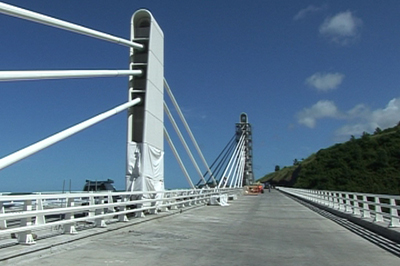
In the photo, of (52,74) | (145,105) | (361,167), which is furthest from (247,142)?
(52,74)

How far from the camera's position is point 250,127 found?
83375mm

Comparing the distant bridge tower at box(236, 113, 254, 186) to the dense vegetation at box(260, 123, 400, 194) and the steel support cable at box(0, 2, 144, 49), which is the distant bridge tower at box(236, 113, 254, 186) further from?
the steel support cable at box(0, 2, 144, 49)

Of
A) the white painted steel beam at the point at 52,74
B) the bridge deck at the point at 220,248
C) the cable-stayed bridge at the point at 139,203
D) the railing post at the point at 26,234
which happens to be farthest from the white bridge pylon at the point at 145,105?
the railing post at the point at 26,234

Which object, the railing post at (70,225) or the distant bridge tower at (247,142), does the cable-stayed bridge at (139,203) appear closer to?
the railing post at (70,225)

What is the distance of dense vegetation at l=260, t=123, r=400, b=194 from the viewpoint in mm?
70812

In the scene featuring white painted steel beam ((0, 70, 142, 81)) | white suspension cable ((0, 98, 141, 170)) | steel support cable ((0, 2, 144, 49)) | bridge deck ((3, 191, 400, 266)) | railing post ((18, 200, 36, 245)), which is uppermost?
steel support cable ((0, 2, 144, 49))

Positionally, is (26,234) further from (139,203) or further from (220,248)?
(139,203)

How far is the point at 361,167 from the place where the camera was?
79562 mm

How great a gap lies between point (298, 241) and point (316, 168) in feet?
278

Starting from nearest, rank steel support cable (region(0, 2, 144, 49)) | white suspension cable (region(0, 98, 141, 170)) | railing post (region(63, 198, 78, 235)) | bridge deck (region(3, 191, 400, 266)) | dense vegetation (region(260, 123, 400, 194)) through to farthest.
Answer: bridge deck (region(3, 191, 400, 266))
white suspension cable (region(0, 98, 141, 170))
steel support cable (region(0, 2, 144, 49))
railing post (region(63, 198, 78, 235))
dense vegetation (region(260, 123, 400, 194))

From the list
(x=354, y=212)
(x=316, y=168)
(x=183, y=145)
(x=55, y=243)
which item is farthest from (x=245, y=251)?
(x=316, y=168)

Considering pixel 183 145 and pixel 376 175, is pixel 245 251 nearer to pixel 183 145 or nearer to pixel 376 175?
pixel 183 145

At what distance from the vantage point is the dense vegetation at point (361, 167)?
70.8 m

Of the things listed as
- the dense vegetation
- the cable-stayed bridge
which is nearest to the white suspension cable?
the cable-stayed bridge
